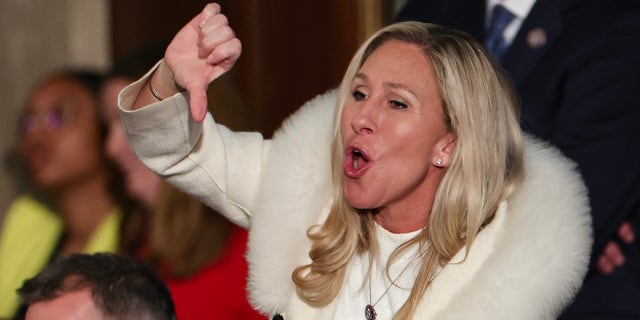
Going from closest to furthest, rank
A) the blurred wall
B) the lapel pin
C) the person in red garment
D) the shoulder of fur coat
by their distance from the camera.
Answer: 1. the shoulder of fur coat
2. the lapel pin
3. the person in red garment
4. the blurred wall

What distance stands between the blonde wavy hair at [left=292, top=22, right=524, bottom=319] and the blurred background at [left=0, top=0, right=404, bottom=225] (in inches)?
46.6

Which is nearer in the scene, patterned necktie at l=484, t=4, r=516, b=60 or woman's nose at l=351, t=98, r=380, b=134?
woman's nose at l=351, t=98, r=380, b=134

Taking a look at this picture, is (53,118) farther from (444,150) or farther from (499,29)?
(444,150)

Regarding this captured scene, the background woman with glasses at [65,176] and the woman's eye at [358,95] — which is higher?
the woman's eye at [358,95]

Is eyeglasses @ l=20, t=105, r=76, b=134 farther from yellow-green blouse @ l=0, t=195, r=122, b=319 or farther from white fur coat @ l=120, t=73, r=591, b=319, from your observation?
white fur coat @ l=120, t=73, r=591, b=319

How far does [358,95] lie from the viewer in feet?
10.5

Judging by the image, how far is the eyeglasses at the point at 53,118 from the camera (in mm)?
5230

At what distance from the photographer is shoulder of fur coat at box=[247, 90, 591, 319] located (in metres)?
3.08

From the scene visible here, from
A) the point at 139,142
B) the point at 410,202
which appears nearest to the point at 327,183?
the point at 410,202

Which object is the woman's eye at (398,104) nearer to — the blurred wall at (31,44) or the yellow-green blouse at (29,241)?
the yellow-green blouse at (29,241)

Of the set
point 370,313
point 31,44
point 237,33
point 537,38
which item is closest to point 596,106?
point 537,38

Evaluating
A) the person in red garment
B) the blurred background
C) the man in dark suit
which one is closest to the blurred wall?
the blurred background

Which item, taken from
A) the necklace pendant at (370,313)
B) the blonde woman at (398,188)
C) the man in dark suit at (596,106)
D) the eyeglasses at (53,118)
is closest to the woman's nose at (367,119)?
the blonde woman at (398,188)

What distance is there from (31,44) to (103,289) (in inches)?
128
